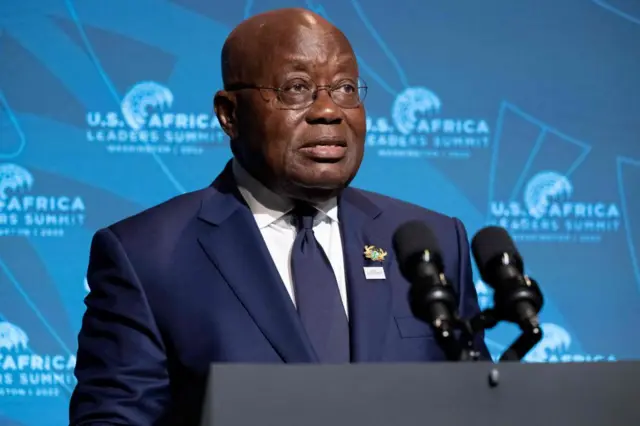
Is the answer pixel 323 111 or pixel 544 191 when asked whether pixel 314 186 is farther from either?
pixel 544 191

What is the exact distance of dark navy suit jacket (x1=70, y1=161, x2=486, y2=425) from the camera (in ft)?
8.18

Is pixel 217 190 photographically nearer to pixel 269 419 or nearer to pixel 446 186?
pixel 269 419

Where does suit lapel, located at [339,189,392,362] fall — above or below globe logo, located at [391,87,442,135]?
below

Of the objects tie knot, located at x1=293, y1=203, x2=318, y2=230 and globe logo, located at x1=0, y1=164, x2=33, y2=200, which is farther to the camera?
globe logo, located at x1=0, y1=164, x2=33, y2=200

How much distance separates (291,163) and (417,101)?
63.3 inches

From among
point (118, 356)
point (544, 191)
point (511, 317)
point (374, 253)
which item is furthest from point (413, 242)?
point (544, 191)

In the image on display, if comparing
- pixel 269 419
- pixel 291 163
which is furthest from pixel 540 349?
pixel 269 419

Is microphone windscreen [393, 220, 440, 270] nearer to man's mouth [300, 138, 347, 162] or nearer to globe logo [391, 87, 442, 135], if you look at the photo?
man's mouth [300, 138, 347, 162]

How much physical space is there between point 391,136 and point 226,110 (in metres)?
1.42

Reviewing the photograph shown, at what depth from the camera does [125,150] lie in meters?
3.94

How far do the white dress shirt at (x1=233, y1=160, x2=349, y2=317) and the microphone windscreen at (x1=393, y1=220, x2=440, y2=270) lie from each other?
713mm

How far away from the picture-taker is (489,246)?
1959 mm

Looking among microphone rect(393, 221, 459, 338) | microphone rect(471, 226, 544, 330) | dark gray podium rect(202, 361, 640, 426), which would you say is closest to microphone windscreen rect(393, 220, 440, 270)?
microphone rect(393, 221, 459, 338)

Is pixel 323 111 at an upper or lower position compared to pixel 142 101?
lower
